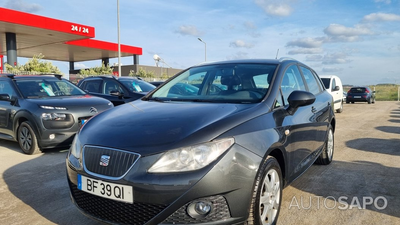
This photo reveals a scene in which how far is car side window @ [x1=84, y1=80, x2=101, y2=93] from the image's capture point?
9706 millimetres

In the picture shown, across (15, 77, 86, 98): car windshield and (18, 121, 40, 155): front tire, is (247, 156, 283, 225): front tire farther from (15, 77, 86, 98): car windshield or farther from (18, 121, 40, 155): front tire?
(15, 77, 86, 98): car windshield

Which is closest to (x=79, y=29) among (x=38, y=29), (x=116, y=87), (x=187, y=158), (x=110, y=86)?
(x=38, y=29)

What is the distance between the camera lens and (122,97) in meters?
9.12

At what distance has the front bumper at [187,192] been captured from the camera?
224 cm

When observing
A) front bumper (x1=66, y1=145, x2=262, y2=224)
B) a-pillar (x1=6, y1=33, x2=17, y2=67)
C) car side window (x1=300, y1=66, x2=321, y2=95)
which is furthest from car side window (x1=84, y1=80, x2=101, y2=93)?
a-pillar (x1=6, y1=33, x2=17, y2=67)

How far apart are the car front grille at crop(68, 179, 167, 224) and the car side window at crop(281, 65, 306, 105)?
1.84 metres

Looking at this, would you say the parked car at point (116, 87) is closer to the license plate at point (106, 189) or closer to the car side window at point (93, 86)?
the car side window at point (93, 86)

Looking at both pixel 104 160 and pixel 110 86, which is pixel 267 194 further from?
pixel 110 86

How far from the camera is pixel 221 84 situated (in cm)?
373

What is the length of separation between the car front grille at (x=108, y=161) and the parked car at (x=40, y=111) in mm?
3823

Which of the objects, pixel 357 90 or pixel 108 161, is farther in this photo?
pixel 357 90

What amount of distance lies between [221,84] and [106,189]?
183 cm

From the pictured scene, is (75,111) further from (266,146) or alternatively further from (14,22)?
(14,22)

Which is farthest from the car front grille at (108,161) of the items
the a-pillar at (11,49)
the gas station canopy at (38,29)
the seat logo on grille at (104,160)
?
the a-pillar at (11,49)
